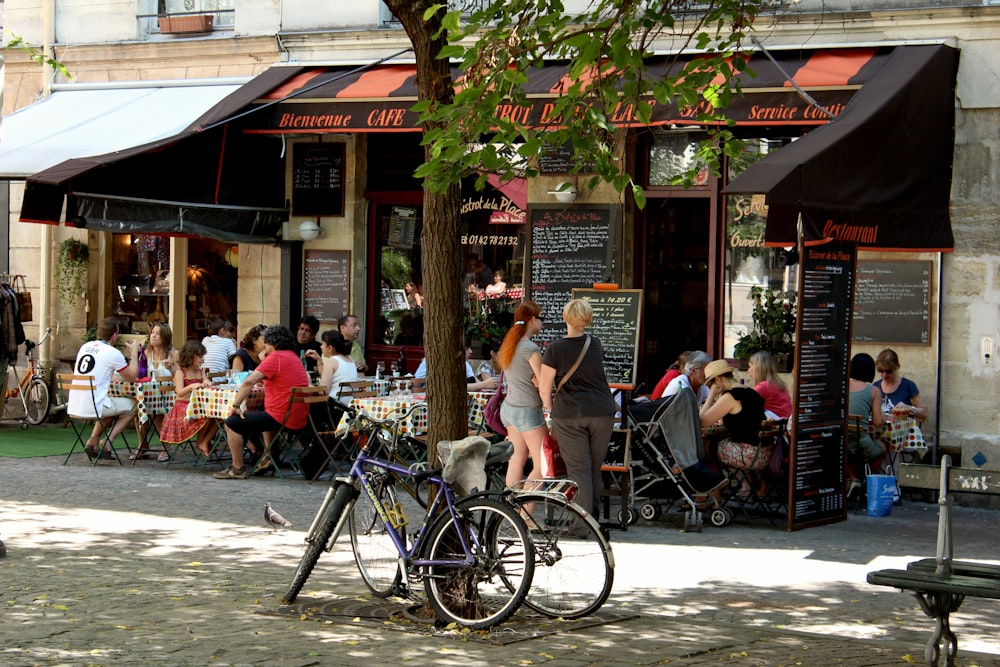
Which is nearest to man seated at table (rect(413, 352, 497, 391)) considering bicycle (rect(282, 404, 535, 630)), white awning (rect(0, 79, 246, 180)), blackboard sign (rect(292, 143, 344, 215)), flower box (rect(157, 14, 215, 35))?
blackboard sign (rect(292, 143, 344, 215))

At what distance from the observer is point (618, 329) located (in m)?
13.2

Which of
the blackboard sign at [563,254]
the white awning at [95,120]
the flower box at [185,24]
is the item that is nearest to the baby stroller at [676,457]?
the blackboard sign at [563,254]

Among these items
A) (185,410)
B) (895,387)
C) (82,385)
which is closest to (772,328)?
(895,387)

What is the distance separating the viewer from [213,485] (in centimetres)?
1232

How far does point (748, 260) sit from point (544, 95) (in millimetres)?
2622

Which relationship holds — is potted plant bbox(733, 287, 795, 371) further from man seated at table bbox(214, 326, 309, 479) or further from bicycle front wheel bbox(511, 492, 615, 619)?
bicycle front wheel bbox(511, 492, 615, 619)

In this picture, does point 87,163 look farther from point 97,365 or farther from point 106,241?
point 106,241

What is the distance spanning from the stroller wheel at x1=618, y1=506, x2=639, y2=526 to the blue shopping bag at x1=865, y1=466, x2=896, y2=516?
2.01 m

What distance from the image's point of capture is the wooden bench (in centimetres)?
619

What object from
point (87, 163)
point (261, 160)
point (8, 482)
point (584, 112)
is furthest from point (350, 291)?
point (584, 112)

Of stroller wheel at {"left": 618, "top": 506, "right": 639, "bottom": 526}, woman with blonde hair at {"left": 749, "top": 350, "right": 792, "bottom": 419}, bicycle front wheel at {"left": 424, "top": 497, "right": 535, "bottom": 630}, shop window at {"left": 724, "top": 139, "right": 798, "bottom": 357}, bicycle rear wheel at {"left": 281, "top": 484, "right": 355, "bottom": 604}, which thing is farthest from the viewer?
shop window at {"left": 724, "top": 139, "right": 798, "bottom": 357}

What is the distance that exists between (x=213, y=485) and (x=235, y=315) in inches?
204

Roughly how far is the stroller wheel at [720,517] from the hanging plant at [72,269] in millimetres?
9894

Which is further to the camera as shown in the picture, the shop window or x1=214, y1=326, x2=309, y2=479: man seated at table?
the shop window
